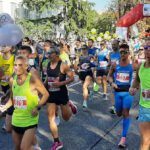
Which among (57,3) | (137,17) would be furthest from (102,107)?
(57,3)

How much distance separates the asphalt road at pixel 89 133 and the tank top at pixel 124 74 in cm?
111

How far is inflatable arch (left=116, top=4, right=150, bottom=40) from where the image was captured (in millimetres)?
19422

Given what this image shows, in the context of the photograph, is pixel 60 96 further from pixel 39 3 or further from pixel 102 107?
pixel 39 3

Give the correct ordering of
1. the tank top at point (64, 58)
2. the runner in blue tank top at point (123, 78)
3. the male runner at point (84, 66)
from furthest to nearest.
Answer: the tank top at point (64, 58) < the male runner at point (84, 66) < the runner in blue tank top at point (123, 78)

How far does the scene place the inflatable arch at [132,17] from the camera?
19.4 m

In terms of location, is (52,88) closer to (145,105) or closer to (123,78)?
(123,78)

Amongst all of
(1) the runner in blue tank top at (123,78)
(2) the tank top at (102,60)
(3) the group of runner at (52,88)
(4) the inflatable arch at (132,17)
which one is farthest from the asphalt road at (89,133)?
(4) the inflatable arch at (132,17)

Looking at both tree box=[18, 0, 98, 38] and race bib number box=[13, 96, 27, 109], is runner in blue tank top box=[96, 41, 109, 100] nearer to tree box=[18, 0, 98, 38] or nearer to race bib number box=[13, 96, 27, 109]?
race bib number box=[13, 96, 27, 109]

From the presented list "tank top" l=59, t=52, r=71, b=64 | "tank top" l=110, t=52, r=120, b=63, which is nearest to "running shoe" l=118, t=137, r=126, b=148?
"tank top" l=110, t=52, r=120, b=63

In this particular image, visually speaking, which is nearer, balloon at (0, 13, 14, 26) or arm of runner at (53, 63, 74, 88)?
arm of runner at (53, 63, 74, 88)

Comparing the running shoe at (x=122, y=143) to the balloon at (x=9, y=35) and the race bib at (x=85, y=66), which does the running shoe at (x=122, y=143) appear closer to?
the balloon at (x=9, y=35)

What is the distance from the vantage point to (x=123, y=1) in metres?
36.7

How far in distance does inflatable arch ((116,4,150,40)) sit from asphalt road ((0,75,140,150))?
44.7ft

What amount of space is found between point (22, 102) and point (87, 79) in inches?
169
